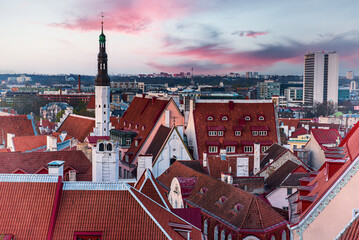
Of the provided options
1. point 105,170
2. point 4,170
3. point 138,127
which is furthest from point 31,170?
point 138,127

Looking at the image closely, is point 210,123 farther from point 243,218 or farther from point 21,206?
point 21,206

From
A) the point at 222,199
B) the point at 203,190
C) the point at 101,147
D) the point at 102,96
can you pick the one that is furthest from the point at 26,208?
the point at 102,96

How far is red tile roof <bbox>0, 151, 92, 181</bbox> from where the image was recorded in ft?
115

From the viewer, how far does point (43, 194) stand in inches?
845

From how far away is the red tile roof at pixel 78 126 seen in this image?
219ft

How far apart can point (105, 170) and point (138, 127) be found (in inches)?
1077

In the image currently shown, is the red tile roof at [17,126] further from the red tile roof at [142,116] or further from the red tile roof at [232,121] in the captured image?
the red tile roof at [232,121]

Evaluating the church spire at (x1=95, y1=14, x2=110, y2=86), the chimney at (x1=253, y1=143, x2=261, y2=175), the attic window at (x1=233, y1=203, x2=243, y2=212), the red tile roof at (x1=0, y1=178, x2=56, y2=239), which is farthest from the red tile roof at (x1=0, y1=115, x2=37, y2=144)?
the red tile roof at (x1=0, y1=178, x2=56, y2=239)

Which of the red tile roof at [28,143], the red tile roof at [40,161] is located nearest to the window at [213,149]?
the red tile roof at [40,161]

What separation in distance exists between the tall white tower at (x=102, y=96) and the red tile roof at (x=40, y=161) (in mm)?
27856

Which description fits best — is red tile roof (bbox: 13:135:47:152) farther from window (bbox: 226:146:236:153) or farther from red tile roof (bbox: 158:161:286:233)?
red tile roof (bbox: 158:161:286:233)

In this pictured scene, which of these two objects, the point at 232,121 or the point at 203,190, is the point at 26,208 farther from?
the point at 232,121

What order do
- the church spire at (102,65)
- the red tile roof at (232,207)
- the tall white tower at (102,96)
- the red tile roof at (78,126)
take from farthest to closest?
the church spire at (102,65) < the red tile roof at (78,126) < the tall white tower at (102,96) < the red tile roof at (232,207)

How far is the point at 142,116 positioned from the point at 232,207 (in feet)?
95.9
